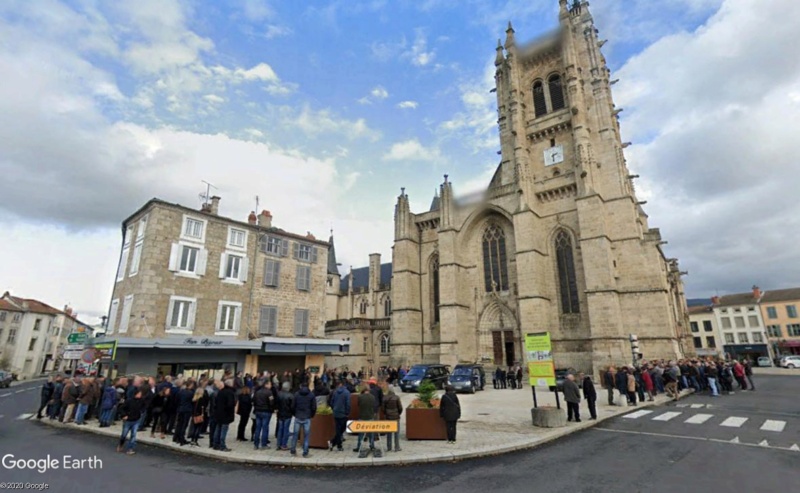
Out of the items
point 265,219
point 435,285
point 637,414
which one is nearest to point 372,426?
point 637,414

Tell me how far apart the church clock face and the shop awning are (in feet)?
68.2

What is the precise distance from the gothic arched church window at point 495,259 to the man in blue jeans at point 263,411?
22.2 meters

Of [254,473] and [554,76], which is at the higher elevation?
[554,76]

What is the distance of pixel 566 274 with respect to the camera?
26.0 metres

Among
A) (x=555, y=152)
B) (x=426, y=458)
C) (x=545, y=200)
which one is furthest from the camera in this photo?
(x=555, y=152)

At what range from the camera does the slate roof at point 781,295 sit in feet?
154

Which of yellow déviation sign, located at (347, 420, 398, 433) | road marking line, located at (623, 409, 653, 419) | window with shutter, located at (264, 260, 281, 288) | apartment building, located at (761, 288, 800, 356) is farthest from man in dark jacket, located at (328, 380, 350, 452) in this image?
apartment building, located at (761, 288, 800, 356)

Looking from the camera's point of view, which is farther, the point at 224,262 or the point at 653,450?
the point at 224,262

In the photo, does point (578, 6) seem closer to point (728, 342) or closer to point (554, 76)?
point (554, 76)

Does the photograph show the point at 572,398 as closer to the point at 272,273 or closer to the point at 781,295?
the point at 272,273

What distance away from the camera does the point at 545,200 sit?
91.2ft

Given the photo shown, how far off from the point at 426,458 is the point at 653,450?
14.8 feet

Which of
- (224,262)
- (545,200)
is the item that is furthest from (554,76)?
(224,262)

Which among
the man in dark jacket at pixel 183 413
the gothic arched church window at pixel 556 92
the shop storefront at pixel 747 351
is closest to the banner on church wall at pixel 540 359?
the man in dark jacket at pixel 183 413
